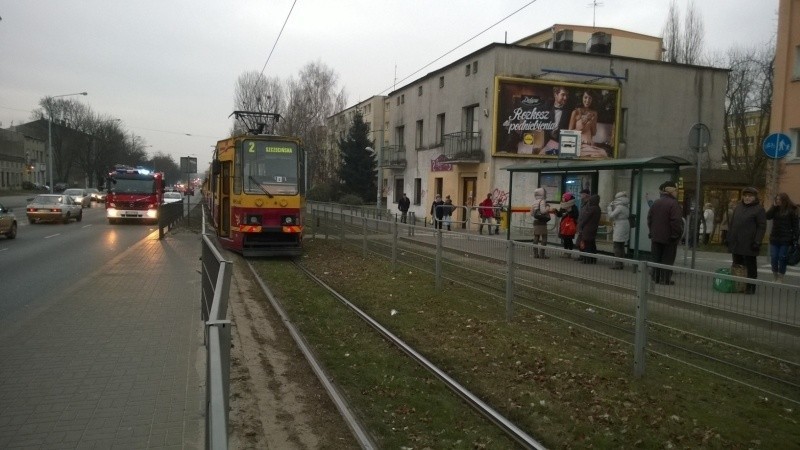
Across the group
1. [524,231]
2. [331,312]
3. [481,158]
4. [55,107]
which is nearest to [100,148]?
[55,107]

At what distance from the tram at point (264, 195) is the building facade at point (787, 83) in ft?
52.5

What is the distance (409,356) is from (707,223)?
1653 centimetres

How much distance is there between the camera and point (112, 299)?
10.1 metres

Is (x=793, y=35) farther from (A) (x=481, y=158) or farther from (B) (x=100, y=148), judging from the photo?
(B) (x=100, y=148)

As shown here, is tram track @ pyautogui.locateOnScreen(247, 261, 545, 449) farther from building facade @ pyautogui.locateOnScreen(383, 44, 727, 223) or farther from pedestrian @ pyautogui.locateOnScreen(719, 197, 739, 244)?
building facade @ pyautogui.locateOnScreen(383, 44, 727, 223)

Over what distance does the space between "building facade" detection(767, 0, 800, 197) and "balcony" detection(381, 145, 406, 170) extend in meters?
20.9

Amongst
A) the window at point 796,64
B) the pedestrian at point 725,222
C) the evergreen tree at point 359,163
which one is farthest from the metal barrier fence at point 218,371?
the evergreen tree at point 359,163

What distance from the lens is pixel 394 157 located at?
39906 mm

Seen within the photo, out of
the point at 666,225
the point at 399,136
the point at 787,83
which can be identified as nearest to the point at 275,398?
the point at 666,225

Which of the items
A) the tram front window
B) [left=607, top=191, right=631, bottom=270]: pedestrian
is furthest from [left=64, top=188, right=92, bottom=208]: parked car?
[left=607, top=191, right=631, bottom=270]: pedestrian

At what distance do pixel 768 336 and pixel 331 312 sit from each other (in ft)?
20.0

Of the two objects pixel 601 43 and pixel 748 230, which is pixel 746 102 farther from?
pixel 748 230

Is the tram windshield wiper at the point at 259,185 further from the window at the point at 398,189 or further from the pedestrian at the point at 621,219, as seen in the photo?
the window at the point at 398,189

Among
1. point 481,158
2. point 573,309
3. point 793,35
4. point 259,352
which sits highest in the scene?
point 793,35
